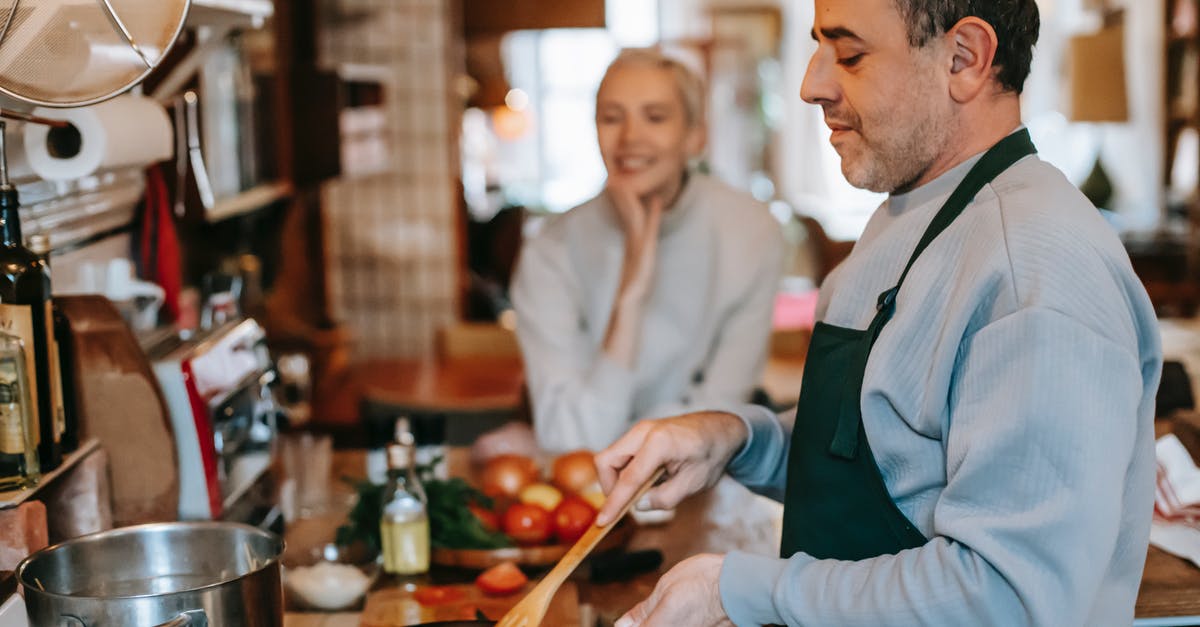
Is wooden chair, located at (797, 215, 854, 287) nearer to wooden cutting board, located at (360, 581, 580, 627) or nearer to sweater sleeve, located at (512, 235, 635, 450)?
sweater sleeve, located at (512, 235, 635, 450)

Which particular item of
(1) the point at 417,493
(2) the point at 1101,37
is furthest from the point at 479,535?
(2) the point at 1101,37

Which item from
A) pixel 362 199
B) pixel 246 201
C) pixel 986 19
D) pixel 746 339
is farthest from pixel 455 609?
pixel 362 199

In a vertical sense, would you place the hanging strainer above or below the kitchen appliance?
above

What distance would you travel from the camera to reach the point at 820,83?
4.50ft

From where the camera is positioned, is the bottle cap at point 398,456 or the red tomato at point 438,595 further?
the bottle cap at point 398,456

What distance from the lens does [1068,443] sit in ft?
3.55

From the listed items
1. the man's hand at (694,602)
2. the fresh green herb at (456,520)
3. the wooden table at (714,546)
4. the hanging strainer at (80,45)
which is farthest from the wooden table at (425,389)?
the man's hand at (694,602)

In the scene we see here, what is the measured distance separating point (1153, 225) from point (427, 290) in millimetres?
5051

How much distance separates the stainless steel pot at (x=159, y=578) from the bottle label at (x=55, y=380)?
200 mm

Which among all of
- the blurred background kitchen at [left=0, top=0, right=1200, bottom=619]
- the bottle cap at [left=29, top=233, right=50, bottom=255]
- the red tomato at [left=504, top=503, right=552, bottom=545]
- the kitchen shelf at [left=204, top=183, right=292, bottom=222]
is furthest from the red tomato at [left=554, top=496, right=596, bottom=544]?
the kitchen shelf at [left=204, top=183, right=292, bottom=222]

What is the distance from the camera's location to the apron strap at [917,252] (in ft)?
4.24

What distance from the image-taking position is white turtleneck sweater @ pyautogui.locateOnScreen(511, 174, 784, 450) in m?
2.77

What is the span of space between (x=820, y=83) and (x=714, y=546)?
0.84 metres

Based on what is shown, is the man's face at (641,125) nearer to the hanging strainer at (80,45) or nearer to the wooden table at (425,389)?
the wooden table at (425,389)
